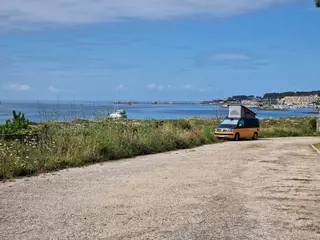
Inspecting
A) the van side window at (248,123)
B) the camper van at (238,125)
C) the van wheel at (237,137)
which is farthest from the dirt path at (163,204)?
the van side window at (248,123)

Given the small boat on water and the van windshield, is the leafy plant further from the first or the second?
the van windshield

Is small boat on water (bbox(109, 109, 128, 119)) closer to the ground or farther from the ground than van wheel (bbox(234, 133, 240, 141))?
farther from the ground

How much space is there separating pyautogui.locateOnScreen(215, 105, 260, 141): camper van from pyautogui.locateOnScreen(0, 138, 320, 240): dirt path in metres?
18.9

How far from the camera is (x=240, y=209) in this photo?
8.62 m

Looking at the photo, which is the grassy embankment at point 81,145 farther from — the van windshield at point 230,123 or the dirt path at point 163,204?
the van windshield at point 230,123

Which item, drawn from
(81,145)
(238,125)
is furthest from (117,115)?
(238,125)

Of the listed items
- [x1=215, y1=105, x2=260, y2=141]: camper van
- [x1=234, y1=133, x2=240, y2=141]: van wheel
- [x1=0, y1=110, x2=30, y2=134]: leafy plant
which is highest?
[x1=0, y1=110, x2=30, y2=134]: leafy plant

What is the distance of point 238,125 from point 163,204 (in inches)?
1034

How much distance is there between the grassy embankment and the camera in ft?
42.3

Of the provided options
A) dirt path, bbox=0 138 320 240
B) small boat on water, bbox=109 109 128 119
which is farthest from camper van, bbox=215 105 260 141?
dirt path, bbox=0 138 320 240

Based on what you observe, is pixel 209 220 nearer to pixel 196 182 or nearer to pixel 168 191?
pixel 168 191

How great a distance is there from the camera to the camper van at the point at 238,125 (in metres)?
33.6

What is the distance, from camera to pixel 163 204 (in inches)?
353

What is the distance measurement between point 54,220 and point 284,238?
3.46 m
